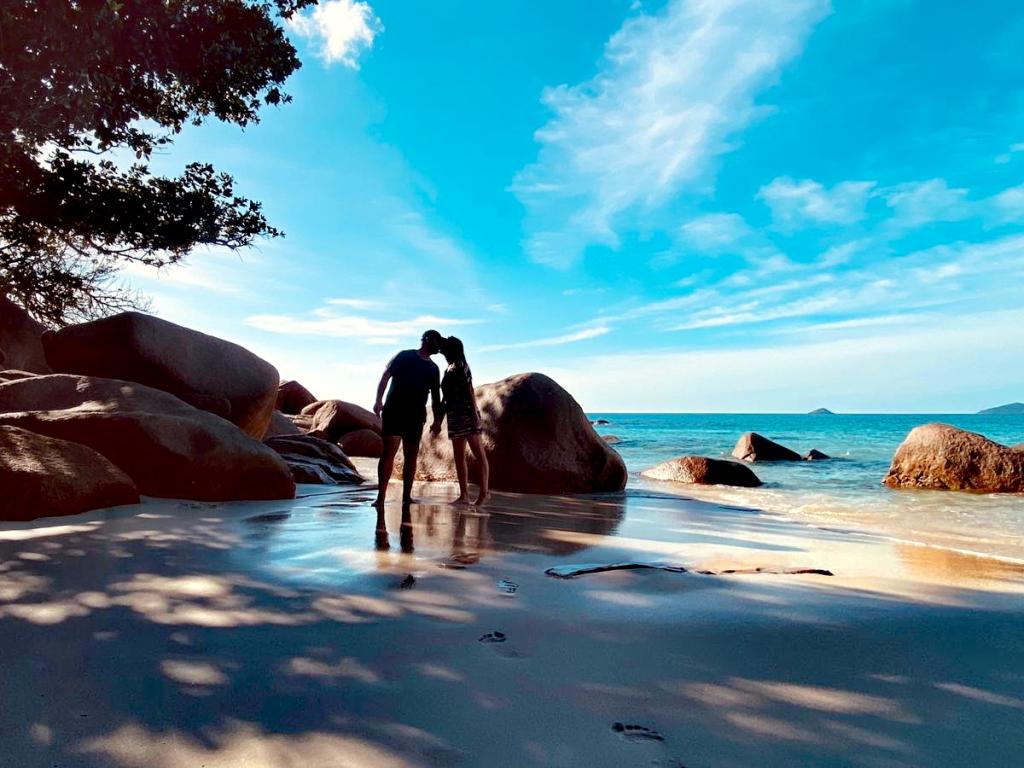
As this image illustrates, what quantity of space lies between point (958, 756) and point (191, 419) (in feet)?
20.0

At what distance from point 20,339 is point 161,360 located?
7.64 meters

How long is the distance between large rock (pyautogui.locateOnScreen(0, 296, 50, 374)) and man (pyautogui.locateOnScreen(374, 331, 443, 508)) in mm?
11273

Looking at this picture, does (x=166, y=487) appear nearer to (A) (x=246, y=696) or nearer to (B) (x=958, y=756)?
(A) (x=246, y=696)

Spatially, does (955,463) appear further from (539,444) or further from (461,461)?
(461,461)

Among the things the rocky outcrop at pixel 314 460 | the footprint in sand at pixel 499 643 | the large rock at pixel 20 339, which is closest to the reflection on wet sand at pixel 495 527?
the footprint in sand at pixel 499 643

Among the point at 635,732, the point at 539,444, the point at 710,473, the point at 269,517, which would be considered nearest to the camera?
the point at 635,732

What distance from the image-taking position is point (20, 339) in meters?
13.3

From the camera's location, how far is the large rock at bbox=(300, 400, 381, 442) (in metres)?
16.1

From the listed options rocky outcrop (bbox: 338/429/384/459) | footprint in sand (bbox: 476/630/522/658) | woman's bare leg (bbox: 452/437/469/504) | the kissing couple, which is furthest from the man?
rocky outcrop (bbox: 338/429/384/459)

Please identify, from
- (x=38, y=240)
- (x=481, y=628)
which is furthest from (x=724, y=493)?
(x=38, y=240)

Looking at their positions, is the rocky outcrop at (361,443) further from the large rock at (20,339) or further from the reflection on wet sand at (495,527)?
the reflection on wet sand at (495,527)

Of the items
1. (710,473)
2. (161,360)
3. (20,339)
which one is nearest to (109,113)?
(161,360)

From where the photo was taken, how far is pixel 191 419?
19.1 feet

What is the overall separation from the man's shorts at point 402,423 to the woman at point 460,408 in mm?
586
